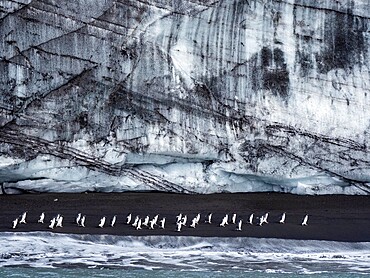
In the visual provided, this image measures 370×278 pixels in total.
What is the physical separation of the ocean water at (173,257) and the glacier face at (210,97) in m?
4.19

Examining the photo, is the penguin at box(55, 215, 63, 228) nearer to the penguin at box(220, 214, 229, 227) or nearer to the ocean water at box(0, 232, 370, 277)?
the ocean water at box(0, 232, 370, 277)

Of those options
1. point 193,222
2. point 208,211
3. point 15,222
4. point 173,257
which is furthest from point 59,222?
point 208,211

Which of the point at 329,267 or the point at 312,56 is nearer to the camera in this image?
the point at 329,267

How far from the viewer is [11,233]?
58.1 feet

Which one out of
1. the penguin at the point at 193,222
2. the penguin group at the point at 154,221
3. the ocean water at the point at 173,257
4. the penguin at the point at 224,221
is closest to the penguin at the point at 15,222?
the penguin group at the point at 154,221

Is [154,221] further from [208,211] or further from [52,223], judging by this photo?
[52,223]

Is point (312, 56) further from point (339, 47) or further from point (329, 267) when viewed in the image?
point (329, 267)

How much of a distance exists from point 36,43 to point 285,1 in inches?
245

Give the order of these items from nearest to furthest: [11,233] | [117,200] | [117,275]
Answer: [117,275]
[11,233]
[117,200]

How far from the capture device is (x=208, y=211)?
65.1ft

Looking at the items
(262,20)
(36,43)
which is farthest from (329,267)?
(36,43)

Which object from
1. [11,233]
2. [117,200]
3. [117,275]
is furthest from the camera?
[117,200]

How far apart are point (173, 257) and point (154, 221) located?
6.72 feet

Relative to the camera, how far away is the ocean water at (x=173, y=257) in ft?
51.2
